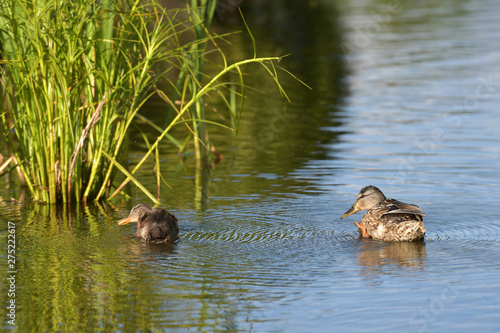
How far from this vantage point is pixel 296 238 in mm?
7551

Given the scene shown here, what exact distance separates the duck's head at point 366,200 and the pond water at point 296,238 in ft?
0.83

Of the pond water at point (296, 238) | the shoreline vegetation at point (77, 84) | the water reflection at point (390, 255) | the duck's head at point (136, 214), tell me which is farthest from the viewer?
the duck's head at point (136, 214)

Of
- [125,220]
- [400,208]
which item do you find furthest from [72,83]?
[400,208]

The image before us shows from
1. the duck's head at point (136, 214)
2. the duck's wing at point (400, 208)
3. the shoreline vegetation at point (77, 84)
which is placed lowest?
the duck's head at point (136, 214)

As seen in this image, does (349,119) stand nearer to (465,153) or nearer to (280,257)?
(465,153)

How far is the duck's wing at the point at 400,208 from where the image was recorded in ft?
24.5

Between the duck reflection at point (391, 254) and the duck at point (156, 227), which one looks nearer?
the duck reflection at point (391, 254)

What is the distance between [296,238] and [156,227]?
125cm

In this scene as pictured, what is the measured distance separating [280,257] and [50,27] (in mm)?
3167

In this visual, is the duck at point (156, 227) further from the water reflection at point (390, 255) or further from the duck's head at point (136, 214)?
the water reflection at point (390, 255)

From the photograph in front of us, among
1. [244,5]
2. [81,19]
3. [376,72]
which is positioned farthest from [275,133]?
[244,5]

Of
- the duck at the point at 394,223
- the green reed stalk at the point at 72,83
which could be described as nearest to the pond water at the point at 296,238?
the duck at the point at 394,223

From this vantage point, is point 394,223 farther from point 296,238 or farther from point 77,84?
point 77,84

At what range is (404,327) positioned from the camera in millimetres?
5441
